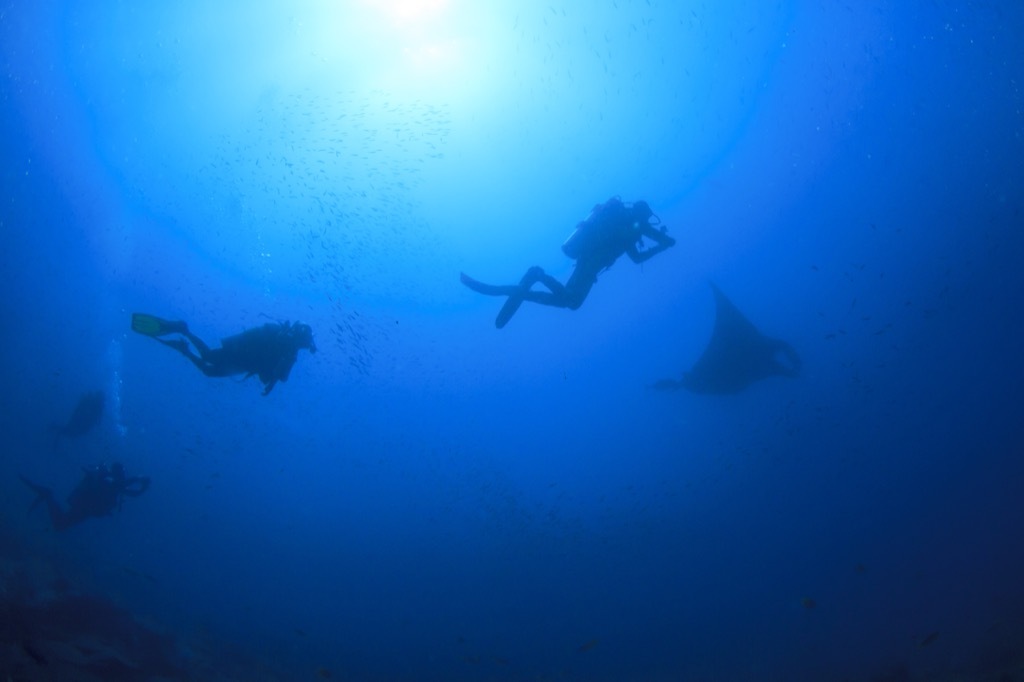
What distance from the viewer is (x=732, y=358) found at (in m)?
14.3

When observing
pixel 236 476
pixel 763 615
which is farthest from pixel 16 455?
pixel 763 615

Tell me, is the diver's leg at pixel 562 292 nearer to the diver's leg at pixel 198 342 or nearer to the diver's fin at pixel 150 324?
the diver's leg at pixel 198 342

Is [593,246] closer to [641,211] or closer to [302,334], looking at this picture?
[641,211]

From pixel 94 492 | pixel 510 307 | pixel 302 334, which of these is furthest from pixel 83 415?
pixel 510 307

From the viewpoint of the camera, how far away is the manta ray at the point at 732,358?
1345cm

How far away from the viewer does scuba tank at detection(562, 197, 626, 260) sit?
799 centimetres

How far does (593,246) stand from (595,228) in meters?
0.28

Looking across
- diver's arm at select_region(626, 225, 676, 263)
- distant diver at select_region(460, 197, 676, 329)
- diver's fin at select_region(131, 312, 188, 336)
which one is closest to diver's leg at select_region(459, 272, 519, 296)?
distant diver at select_region(460, 197, 676, 329)

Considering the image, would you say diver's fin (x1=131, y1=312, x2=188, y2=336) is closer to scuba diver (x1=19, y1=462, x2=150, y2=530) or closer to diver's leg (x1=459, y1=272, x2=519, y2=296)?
diver's leg (x1=459, y1=272, x2=519, y2=296)

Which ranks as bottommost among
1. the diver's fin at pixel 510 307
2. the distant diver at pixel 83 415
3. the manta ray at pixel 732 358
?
the diver's fin at pixel 510 307

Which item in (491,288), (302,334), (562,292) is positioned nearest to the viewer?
(562,292)

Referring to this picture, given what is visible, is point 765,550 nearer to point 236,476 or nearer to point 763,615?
point 763,615

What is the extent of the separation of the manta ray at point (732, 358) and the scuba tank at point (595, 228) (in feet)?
20.4

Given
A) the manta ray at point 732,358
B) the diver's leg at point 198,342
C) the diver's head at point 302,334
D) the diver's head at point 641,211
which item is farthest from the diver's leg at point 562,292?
the manta ray at point 732,358
